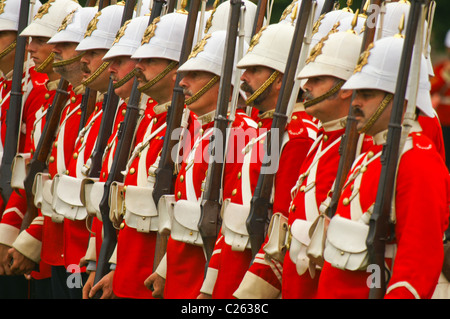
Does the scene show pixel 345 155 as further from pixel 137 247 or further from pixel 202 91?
pixel 137 247

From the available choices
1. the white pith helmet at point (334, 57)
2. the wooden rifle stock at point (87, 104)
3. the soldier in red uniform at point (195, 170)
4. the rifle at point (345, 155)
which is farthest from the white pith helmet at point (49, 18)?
the rifle at point (345, 155)

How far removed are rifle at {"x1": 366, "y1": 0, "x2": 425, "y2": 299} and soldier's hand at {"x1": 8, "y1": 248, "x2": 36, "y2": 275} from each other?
13.8 feet

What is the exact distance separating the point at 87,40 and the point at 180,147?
174 centimetres

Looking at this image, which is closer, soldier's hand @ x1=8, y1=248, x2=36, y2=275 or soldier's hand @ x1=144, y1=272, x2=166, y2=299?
soldier's hand @ x1=144, y1=272, x2=166, y2=299

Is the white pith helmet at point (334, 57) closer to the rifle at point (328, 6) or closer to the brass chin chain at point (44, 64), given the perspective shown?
the rifle at point (328, 6)

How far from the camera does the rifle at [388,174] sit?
14.5 ft

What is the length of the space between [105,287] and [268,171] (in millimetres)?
1806

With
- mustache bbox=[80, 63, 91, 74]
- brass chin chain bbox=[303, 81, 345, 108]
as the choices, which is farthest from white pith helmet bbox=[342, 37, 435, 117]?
mustache bbox=[80, 63, 91, 74]

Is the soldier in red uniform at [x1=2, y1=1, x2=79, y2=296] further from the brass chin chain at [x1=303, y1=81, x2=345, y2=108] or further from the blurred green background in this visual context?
the brass chin chain at [x1=303, y1=81, x2=345, y2=108]

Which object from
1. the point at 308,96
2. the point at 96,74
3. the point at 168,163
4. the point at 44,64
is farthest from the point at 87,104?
the point at 308,96

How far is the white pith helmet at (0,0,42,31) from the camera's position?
9.12m

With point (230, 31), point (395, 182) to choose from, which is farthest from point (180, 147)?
point (395, 182)

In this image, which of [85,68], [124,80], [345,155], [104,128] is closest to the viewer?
[345,155]

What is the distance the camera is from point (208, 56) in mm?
6242
